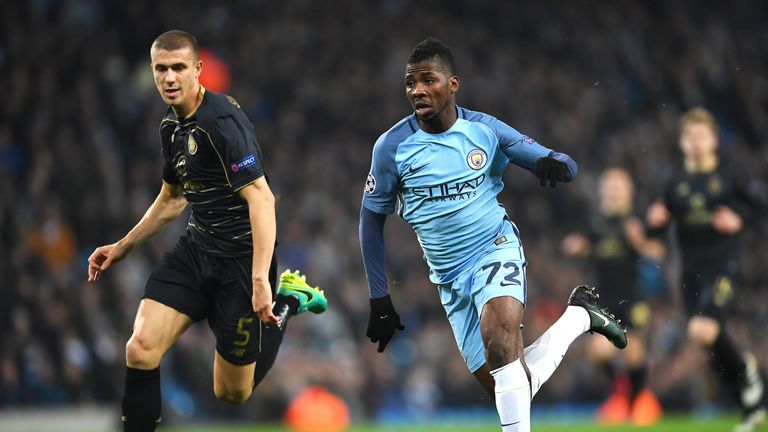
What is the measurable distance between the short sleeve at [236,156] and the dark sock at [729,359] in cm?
445

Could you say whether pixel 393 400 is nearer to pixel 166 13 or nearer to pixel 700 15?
pixel 166 13

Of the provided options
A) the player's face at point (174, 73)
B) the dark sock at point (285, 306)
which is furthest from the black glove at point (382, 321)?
the player's face at point (174, 73)

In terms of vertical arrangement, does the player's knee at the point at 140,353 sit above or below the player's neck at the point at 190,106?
below

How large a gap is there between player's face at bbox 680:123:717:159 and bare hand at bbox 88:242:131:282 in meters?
4.85

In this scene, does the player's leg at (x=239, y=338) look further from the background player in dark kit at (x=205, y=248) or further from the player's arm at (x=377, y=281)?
the player's arm at (x=377, y=281)

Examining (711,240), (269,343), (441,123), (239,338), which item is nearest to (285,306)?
(269,343)

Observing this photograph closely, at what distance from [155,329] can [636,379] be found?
6376 mm

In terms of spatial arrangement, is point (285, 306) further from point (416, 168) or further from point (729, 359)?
point (729, 359)

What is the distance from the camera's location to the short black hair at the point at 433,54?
6441mm

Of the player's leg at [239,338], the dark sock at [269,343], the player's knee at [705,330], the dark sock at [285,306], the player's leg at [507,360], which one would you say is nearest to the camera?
the player's leg at [507,360]

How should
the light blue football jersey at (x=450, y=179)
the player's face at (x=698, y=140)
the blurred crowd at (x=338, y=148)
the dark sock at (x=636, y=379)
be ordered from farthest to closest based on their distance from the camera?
the blurred crowd at (x=338, y=148), the dark sock at (x=636, y=379), the player's face at (x=698, y=140), the light blue football jersey at (x=450, y=179)

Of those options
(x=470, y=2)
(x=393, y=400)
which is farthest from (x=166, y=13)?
(x=393, y=400)

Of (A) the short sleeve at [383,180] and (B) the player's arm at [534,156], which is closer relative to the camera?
(B) the player's arm at [534,156]

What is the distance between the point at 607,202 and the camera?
11.9 meters
